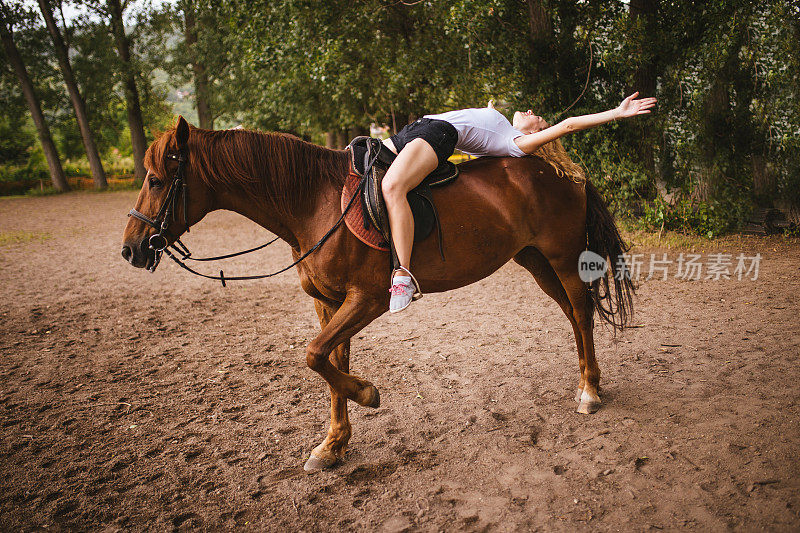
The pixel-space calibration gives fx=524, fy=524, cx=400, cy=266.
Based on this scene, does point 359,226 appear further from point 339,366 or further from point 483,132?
point 483,132

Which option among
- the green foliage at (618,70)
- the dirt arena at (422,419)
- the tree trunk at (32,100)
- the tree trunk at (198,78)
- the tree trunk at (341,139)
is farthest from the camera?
the tree trunk at (198,78)

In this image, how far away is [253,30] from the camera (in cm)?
1246

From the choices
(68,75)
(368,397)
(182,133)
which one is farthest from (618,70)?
(68,75)

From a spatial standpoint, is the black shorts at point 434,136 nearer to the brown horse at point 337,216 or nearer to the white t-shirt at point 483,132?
the white t-shirt at point 483,132

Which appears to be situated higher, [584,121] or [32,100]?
[32,100]

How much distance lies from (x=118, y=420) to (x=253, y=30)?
10.9 meters

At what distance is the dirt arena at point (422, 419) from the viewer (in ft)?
9.18

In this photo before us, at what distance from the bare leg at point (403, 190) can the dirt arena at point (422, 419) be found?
1372 mm

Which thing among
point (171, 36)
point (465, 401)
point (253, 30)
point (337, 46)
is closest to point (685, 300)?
point (465, 401)

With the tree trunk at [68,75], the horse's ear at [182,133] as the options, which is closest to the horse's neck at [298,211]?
the horse's ear at [182,133]

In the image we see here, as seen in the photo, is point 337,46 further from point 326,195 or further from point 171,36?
point 171,36

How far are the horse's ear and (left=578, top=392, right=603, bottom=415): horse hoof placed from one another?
3.15 meters

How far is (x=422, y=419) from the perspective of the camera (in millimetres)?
3824

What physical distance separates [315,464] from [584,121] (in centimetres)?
272
